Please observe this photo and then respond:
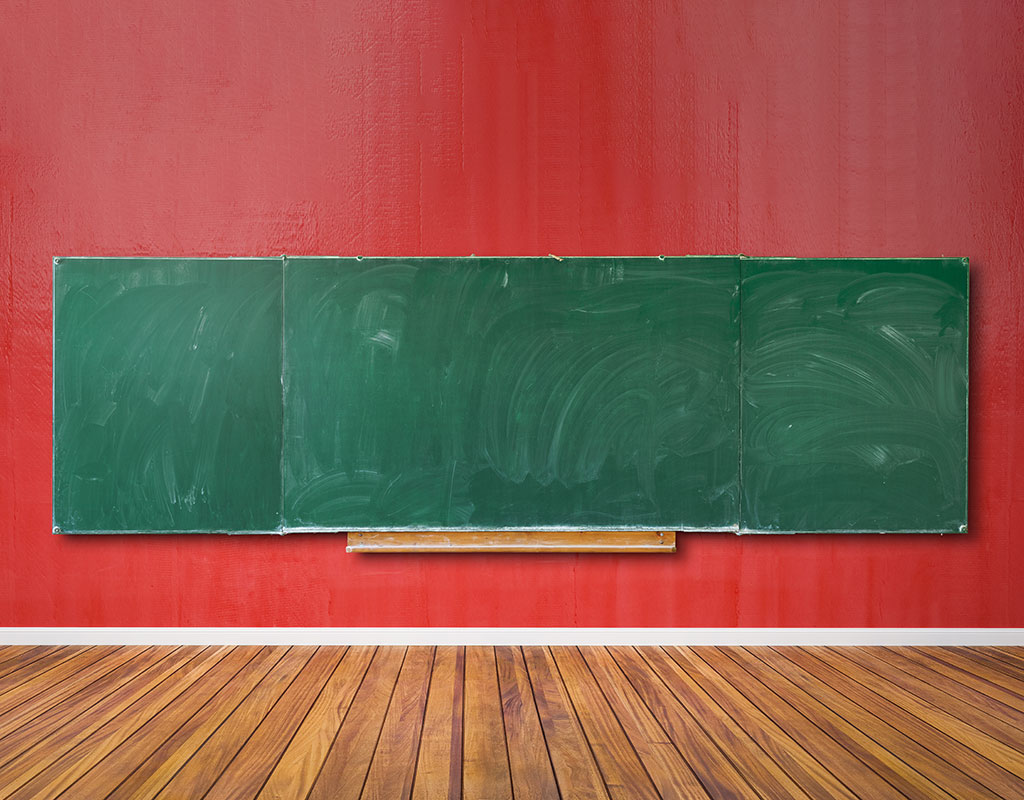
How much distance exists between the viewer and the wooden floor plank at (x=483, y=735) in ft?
6.61

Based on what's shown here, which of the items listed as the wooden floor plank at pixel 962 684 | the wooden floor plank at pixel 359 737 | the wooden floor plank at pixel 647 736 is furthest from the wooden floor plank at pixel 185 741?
the wooden floor plank at pixel 962 684

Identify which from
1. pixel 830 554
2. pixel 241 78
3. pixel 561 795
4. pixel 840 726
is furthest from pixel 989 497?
pixel 241 78

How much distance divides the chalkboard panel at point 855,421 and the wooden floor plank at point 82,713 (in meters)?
2.55

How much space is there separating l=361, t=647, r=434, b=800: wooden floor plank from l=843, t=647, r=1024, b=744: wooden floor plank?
1.83 meters

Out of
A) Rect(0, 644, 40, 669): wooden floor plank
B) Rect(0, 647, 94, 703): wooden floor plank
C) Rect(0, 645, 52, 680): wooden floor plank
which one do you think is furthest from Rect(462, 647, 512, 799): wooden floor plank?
Rect(0, 644, 40, 669): wooden floor plank

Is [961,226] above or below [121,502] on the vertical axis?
above

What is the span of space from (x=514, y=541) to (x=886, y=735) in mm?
1564

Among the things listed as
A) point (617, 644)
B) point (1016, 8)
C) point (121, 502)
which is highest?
point (1016, 8)

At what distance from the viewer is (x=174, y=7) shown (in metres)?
3.28

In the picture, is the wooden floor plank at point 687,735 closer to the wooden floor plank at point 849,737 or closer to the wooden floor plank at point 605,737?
the wooden floor plank at point 605,737

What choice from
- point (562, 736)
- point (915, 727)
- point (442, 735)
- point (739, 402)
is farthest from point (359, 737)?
point (739, 402)

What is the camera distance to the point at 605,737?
233cm

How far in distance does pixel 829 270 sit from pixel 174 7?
3178mm

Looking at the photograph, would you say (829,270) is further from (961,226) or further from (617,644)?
(617,644)
